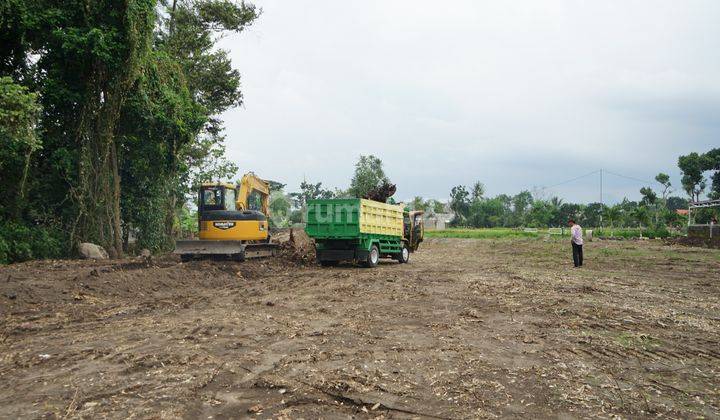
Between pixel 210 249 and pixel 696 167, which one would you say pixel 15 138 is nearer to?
pixel 210 249

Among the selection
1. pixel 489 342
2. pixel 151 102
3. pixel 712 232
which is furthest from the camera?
pixel 712 232

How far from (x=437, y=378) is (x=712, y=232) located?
118ft

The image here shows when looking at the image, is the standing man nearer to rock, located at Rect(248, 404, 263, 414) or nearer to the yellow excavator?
the yellow excavator

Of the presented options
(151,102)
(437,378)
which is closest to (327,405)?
(437,378)

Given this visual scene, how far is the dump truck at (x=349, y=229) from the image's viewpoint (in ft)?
55.9

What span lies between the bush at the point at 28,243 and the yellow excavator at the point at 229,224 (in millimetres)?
5370

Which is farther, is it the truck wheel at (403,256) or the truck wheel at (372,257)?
the truck wheel at (403,256)

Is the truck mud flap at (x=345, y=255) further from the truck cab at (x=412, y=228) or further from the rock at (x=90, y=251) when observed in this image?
the rock at (x=90, y=251)

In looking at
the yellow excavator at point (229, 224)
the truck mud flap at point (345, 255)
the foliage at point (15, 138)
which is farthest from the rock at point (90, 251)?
the truck mud flap at point (345, 255)

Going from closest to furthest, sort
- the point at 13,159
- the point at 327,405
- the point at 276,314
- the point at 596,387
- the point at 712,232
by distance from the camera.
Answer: the point at 327,405 → the point at 596,387 → the point at 276,314 → the point at 13,159 → the point at 712,232

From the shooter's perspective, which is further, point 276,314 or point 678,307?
point 678,307

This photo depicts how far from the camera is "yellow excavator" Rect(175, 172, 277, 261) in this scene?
55.1ft

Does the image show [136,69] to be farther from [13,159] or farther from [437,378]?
[437,378]

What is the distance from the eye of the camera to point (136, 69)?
18.0 m
